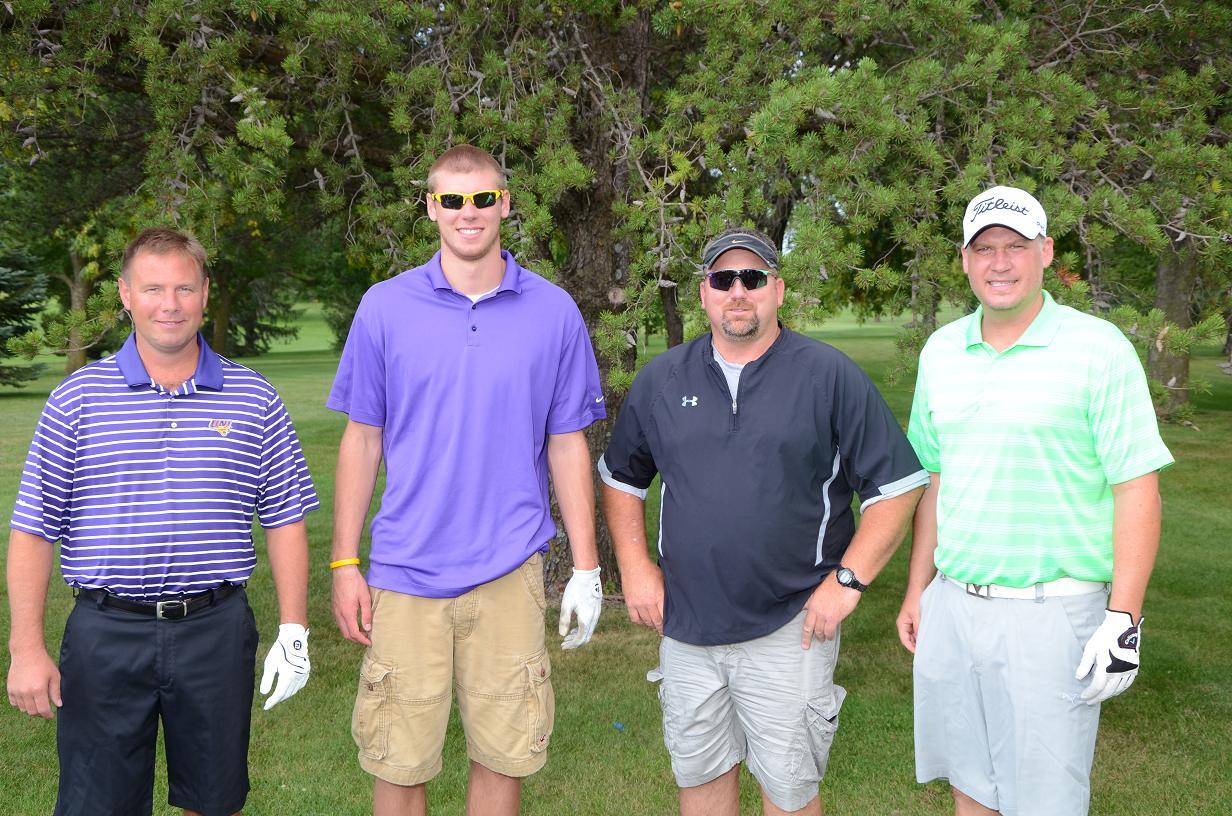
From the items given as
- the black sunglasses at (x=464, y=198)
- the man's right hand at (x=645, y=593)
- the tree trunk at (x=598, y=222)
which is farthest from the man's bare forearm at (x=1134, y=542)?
the tree trunk at (x=598, y=222)

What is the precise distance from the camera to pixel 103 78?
267 inches

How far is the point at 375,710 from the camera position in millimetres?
3607

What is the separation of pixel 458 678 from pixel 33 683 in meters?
1.29

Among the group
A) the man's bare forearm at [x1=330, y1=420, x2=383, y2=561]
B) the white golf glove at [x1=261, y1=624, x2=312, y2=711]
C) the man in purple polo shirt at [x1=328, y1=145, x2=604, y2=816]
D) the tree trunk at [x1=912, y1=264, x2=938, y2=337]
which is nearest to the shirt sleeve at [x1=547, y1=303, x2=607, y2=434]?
the man in purple polo shirt at [x1=328, y1=145, x2=604, y2=816]

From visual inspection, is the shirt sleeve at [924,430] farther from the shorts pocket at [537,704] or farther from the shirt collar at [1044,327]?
the shorts pocket at [537,704]

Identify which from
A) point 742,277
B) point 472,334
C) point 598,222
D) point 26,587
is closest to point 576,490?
point 472,334

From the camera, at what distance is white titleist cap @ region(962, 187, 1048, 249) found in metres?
3.27

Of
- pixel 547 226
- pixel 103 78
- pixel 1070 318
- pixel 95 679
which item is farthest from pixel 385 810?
pixel 103 78

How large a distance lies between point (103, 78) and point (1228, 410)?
78.7ft

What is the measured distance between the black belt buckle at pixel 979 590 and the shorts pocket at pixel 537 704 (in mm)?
1392

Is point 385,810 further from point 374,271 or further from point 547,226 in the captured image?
point 374,271

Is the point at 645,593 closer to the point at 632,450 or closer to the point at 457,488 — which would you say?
the point at 632,450

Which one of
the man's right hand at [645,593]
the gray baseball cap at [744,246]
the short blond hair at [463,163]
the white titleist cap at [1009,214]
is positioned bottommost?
the man's right hand at [645,593]

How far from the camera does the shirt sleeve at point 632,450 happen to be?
3678 mm
